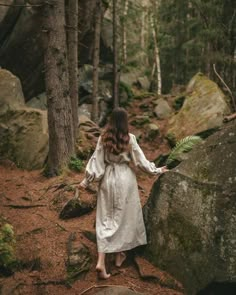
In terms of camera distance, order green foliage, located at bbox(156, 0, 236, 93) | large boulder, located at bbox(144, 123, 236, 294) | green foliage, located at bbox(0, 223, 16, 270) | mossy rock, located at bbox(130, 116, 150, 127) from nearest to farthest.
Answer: large boulder, located at bbox(144, 123, 236, 294)
green foliage, located at bbox(0, 223, 16, 270)
green foliage, located at bbox(156, 0, 236, 93)
mossy rock, located at bbox(130, 116, 150, 127)

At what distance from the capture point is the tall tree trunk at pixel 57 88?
9195 millimetres

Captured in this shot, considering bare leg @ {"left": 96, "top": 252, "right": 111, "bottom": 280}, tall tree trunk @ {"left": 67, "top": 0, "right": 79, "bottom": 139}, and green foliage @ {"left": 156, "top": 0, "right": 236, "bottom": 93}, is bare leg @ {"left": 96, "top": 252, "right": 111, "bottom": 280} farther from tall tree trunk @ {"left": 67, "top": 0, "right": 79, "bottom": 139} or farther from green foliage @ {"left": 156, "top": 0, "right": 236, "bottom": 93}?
green foliage @ {"left": 156, "top": 0, "right": 236, "bottom": 93}

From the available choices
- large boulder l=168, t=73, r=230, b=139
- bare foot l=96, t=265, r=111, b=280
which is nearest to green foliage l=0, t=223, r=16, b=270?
bare foot l=96, t=265, r=111, b=280

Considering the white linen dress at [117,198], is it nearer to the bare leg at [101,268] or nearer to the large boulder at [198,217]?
the bare leg at [101,268]

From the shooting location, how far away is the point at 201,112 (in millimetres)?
13977

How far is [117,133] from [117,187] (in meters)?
0.80

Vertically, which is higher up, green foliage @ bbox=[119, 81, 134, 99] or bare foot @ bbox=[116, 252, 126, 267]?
green foliage @ bbox=[119, 81, 134, 99]

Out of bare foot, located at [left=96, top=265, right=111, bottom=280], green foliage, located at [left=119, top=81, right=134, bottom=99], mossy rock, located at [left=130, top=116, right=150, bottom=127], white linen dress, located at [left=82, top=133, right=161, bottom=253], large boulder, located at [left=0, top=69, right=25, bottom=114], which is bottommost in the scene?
bare foot, located at [left=96, top=265, right=111, bottom=280]

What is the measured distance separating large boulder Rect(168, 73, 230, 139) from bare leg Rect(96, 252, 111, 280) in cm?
774

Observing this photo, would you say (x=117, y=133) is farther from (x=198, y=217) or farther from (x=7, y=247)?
(x=7, y=247)

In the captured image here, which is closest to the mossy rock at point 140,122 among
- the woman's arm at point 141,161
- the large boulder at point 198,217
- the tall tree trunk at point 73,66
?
the tall tree trunk at point 73,66

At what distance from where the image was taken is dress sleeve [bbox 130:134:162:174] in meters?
6.12

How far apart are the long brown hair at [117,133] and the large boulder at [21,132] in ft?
16.7

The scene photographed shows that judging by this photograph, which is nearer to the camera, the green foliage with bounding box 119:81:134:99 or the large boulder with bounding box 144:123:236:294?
the large boulder with bounding box 144:123:236:294
